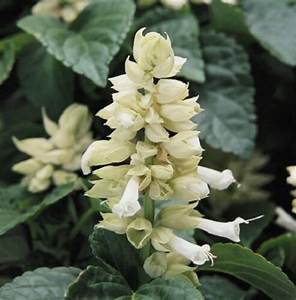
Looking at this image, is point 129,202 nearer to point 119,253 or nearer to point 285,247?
point 119,253

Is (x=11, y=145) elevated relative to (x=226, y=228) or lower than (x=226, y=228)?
lower

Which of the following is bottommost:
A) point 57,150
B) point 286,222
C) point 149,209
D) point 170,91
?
point 286,222

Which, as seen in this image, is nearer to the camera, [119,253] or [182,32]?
[119,253]

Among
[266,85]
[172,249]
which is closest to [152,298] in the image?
[172,249]

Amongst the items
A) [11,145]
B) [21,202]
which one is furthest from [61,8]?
[21,202]

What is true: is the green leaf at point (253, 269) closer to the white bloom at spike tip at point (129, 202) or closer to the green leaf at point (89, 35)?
the white bloom at spike tip at point (129, 202)

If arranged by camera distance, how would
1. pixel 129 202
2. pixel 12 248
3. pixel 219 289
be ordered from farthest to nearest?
pixel 12 248, pixel 219 289, pixel 129 202

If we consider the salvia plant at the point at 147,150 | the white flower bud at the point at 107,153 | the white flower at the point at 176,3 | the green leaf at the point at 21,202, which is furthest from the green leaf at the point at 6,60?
the white flower bud at the point at 107,153
